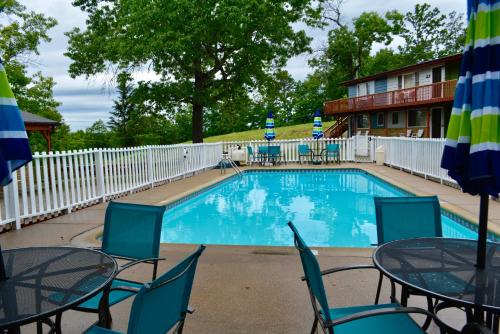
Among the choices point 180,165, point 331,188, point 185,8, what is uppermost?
point 185,8

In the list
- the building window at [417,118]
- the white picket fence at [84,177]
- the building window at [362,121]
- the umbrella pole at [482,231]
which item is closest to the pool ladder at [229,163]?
the white picket fence at [84,177]

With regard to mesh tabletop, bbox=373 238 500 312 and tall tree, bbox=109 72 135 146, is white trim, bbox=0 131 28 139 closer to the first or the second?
mesh tabletop, bbox=373 238 500 312

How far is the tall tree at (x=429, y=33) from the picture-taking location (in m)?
37.9

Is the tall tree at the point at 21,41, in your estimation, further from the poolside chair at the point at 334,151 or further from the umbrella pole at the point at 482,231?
the umbrella pole at the point at 482,231

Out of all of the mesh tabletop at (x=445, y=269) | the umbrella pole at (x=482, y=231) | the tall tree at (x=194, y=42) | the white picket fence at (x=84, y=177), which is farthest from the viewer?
the tall tree at (x=194, y=42)

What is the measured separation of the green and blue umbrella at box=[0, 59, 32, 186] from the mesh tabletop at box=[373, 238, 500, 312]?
198 centimetres

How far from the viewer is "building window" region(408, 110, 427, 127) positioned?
72.6 feet

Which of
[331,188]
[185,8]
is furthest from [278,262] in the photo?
[185,8]

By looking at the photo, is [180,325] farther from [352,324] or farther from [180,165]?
[180,165]

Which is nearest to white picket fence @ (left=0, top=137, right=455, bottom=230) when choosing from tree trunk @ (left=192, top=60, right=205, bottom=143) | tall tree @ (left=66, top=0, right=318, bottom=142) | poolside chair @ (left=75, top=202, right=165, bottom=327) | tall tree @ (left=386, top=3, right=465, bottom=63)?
tree trunk @ (left=192, top=60, right=205, bottom=143)

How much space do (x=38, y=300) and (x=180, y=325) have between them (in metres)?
0.67

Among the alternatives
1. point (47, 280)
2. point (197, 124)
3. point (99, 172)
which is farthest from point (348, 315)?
point (197, 124)

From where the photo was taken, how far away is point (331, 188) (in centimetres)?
1088

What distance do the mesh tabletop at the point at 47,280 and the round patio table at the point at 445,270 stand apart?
5.13 ft
